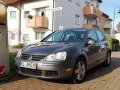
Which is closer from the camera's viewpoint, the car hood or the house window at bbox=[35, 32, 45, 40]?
the car hood

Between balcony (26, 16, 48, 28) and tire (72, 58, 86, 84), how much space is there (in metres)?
23.2

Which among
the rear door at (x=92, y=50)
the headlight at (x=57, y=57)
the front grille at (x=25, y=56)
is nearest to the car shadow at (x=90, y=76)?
the rear door at (x=92, y=50)

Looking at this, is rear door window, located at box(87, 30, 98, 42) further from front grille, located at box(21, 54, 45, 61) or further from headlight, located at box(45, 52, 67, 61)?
front grille, located at box(21, 54, 45, 61)

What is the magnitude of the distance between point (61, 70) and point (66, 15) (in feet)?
87.4

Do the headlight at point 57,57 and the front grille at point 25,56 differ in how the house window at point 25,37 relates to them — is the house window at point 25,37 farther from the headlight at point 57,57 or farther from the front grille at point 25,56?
the headlight at point 57,57

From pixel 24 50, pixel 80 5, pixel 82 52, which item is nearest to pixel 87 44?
pixel 82 52

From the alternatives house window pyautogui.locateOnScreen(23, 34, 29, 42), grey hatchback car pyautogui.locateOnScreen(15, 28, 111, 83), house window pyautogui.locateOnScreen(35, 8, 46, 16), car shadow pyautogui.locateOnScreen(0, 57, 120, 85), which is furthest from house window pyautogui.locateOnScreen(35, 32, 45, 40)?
A: grey hatchback car pyautogui.locateOnScreen(15, 28, 111, 83)

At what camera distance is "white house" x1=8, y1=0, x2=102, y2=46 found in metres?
30.8

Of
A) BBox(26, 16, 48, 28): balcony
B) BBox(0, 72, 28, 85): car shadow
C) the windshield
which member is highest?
BBox(26, 16, 48, 28): balcony

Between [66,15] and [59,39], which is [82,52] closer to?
[59,39]

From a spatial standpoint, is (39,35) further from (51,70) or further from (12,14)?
(51,70)

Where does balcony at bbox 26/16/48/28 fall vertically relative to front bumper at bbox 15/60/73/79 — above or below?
above

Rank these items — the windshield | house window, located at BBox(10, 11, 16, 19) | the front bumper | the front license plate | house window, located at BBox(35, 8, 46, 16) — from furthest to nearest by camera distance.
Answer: house window, located at BBox(10, 11, 16, 19) → house window, located at BBox(35, 8, 46, 16) → the windshield → the front license plate → the front bumper

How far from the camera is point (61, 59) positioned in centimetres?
697
